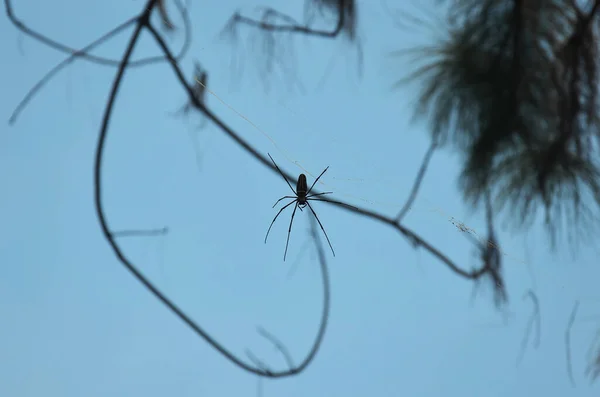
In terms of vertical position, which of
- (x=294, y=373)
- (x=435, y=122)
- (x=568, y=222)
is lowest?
(x=294, y=373)

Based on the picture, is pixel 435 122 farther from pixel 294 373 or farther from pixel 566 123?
pixel 294 373

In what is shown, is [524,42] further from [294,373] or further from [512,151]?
[294,373]

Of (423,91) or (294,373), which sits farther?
(423,91)

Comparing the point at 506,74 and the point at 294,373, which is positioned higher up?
the point at 506,74

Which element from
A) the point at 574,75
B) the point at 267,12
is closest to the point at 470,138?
the point at 574,75

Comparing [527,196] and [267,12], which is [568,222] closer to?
[527,196]

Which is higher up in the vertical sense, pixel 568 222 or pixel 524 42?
pixel 524 42

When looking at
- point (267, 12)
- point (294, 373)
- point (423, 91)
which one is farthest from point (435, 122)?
point (294, 373)

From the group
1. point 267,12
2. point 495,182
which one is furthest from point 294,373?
point 267,12
